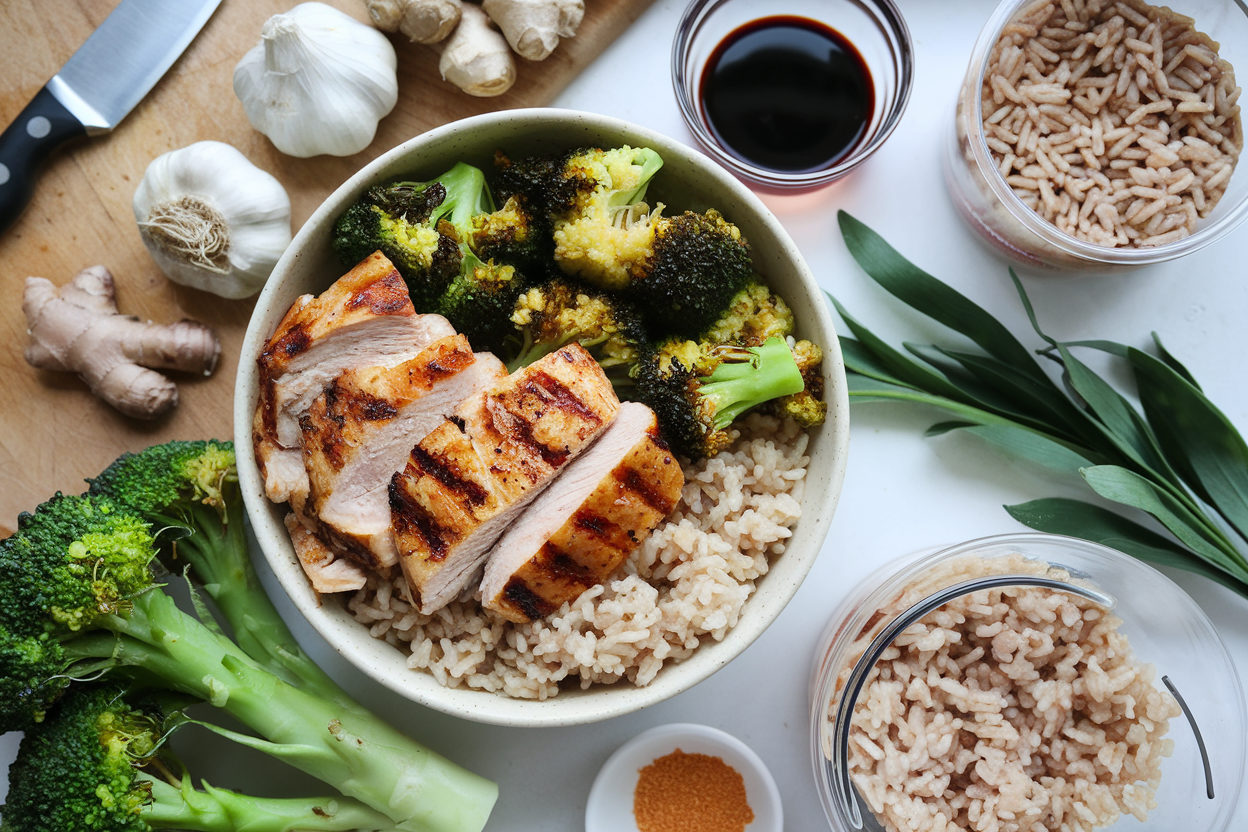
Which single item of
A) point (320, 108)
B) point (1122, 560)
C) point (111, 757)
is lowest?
point (1122, 560)

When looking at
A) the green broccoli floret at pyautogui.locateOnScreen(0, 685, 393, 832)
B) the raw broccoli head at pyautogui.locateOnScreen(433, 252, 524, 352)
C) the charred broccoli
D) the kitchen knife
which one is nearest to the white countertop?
the green broccoli floret at pyautogui.locateOnScreen(0, 685, 393, 832)

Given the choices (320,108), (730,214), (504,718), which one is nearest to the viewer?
(504,718)

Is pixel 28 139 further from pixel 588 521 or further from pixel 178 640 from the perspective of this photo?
pixel 588 521

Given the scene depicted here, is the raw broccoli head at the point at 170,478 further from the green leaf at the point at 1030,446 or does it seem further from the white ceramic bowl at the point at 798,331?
the green leaf at the point at 1030,446

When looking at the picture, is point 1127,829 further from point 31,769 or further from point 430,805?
point 31,769

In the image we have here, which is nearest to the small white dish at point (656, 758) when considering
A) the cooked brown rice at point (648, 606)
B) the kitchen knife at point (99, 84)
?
the cooked brown rice at point (648, 606)

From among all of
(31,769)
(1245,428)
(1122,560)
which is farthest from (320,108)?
(1245,428)

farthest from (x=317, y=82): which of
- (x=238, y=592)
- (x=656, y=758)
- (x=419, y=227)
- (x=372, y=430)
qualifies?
(x=656, y=758)
